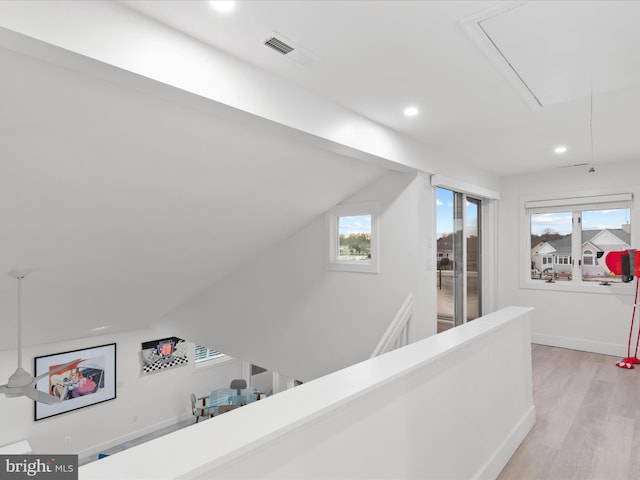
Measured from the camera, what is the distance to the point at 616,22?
196cm

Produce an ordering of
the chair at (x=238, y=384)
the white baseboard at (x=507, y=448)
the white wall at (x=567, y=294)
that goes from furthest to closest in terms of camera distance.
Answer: the chair at (x=238, y=384) → the white wall at (x=567, y=294) → the white baseboard at (x=507, y=448)

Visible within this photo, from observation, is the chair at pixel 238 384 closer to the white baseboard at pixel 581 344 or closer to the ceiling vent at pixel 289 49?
the white baseboard at pixel 581 344

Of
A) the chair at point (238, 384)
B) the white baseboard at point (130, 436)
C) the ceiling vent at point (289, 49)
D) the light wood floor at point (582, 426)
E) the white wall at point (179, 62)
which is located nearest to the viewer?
the white wall at point (179, 62)

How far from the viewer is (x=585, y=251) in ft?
17.6

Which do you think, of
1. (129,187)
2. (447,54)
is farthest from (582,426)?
(129,187)

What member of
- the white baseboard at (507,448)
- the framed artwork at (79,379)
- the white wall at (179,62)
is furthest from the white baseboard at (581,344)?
the framed artwork at (79,379)

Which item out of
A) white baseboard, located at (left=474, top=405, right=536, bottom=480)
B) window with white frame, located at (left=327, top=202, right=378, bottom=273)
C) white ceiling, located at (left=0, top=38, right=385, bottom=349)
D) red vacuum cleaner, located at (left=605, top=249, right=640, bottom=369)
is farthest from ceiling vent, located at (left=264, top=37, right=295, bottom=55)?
red vacuum cleaner, located at (left=605, top=249, right=640, bottom=369)

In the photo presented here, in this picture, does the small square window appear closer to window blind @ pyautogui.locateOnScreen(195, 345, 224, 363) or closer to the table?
the table

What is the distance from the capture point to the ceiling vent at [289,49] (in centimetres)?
209

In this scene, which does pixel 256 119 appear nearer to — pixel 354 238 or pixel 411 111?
pixel 411 111

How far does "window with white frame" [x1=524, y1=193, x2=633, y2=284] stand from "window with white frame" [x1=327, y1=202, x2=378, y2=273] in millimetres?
2953

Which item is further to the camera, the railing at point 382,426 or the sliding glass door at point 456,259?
the sliding glass door at point 456,259

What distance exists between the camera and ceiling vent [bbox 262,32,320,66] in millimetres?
2086

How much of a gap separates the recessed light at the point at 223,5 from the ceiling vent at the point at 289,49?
27 centimetres
